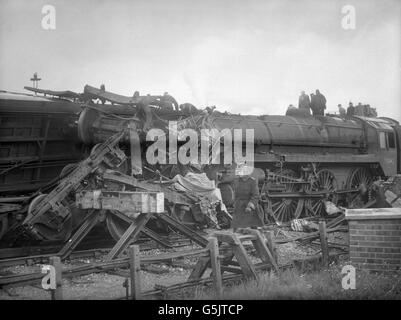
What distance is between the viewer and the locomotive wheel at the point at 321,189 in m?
13.3

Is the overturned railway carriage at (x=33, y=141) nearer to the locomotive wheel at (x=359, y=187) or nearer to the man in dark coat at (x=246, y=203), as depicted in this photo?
the man in dark coat at (x=246, y=203)

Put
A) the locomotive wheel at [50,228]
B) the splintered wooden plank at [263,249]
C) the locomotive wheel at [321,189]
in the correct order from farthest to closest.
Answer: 1. the locomotive wheel at [321,189]
2. the locomotive wheel at [50,228]
3. the splintered wooden plank at [263,249]

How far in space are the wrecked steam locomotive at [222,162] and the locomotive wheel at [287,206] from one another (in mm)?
29

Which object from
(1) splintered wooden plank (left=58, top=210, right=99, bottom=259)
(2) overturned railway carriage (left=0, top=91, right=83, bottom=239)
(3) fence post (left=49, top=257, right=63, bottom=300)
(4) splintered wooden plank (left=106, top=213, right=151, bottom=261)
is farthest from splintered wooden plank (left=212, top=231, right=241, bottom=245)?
(2) overturned railway carriage (left=0, top=91, right=83, bottom=239)

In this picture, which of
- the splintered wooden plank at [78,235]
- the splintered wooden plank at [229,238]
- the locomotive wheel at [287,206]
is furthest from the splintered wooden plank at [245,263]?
the locomotive wheel at [287,206]

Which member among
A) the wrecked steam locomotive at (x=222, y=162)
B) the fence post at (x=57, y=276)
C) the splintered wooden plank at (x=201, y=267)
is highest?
the wrecked steam locomotive at (x=222, y=162)

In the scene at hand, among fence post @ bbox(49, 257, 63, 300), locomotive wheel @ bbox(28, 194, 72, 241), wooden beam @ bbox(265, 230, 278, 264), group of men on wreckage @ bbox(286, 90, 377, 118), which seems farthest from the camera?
group of men on wreckage @ bbox(286, 90, 377, 118)

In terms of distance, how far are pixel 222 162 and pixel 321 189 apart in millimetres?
4203

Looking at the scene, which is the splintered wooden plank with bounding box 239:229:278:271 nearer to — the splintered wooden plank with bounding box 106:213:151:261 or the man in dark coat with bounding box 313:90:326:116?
the splintered wooden plank with bounding box 106:213:151:261

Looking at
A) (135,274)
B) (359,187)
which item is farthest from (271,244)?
(359,187)

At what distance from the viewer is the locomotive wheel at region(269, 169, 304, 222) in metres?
12.5

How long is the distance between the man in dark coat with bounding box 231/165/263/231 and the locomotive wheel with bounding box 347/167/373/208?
7.18 metres
